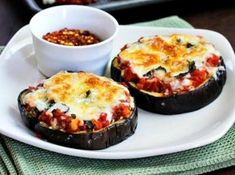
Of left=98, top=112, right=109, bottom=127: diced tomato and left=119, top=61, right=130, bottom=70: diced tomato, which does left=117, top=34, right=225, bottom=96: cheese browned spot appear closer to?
left=119, top=61, right=130, bottom=70: diced tomato

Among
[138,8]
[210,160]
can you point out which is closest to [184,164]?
[210,160]

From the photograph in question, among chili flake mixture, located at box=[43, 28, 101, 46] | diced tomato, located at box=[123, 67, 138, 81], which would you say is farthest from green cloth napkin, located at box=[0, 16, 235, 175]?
chili flake mixture, located at box=[43, 28, 101, 46]

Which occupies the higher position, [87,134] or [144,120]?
[87,134]

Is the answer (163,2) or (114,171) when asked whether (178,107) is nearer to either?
(114,171)

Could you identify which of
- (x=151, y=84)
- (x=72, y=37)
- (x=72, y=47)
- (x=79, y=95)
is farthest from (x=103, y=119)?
(x=72, y=37)

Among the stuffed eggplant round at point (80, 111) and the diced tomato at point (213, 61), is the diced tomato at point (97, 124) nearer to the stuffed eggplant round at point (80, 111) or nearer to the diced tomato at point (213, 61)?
the stuffed eggplant round at point (80, 111)

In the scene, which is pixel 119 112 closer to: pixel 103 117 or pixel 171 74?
pixel 103 117

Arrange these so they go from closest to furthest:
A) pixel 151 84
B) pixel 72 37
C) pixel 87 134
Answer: pixel 87 134 → pixel 151 84 → pixel 72 37
